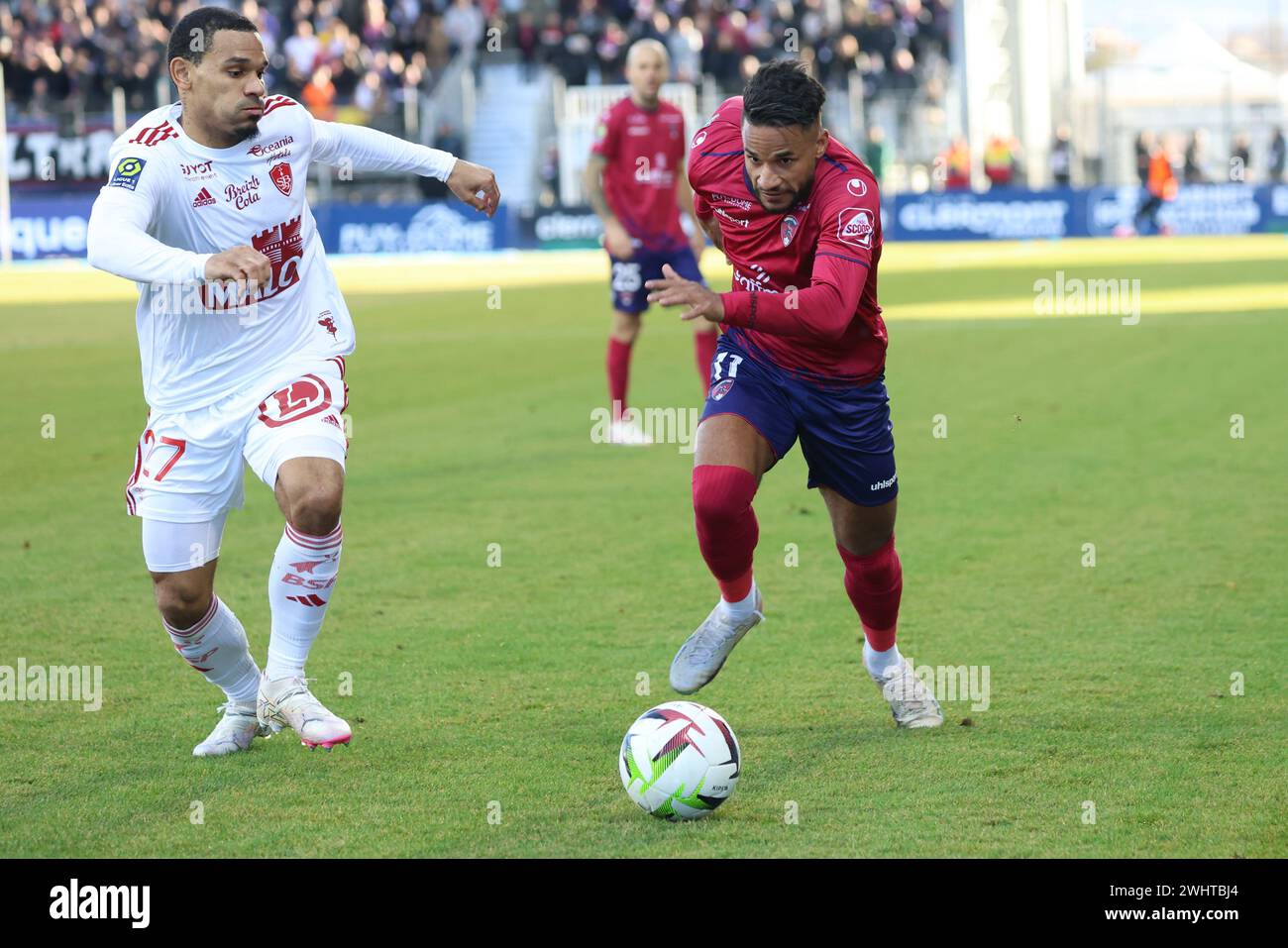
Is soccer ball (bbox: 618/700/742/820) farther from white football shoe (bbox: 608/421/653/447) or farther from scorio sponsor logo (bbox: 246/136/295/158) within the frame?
white football shoe (bbox: 608/421/653/447)

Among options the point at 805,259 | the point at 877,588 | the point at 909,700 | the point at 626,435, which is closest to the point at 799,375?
the point at 805,259

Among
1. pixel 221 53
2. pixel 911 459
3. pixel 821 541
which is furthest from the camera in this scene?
pixel 911 459

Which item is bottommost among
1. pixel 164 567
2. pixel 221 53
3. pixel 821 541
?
pixel 821 541

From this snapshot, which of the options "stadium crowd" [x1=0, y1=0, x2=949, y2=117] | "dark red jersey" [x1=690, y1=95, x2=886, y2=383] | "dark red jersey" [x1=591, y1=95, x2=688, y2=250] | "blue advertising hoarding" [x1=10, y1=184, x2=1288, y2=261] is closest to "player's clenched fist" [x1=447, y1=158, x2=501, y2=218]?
"dark red jersey" [x1=690, y1=95, x2=886, y2=383]

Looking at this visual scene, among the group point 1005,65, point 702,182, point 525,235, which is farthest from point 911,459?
point 1005,65

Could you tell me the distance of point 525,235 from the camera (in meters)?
35.0

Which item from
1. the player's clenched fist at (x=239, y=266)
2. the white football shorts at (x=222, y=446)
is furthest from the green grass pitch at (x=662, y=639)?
the player's clenched fist at (x=239, y=266)

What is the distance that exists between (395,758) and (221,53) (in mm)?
2184

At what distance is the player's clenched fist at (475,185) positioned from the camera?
5680 millimetres

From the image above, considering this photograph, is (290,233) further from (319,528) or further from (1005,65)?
(1005,65)

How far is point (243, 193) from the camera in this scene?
525 centimetres

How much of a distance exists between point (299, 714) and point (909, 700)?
193 centimetres

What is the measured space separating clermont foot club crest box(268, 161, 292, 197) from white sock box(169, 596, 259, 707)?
130 centimetres

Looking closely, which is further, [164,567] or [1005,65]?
[1005,65]
